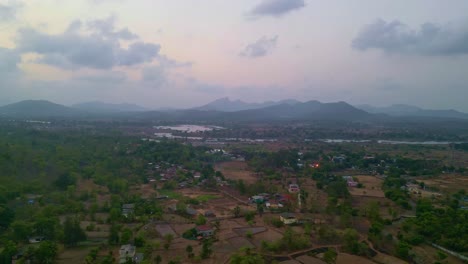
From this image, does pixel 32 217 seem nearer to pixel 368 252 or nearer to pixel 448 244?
pixel 368 252

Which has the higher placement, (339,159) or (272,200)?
(339,159)

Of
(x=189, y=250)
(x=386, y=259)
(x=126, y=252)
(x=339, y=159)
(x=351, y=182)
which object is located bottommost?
(x=386, y=259)

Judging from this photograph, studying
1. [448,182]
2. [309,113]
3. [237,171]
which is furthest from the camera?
[309,113]

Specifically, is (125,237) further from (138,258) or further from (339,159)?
(339,159)

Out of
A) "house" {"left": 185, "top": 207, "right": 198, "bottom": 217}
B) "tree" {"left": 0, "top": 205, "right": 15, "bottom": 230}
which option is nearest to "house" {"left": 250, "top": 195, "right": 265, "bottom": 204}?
"house" {"left": 185, "top": 207, "right": 198, "bottom": 217}

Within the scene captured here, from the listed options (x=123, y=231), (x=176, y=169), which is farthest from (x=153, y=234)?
(x=176, y=169)

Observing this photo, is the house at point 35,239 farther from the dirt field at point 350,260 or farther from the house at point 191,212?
the dirt field at point 350,260

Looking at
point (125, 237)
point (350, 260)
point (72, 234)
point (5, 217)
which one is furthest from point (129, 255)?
point (350, 260)
